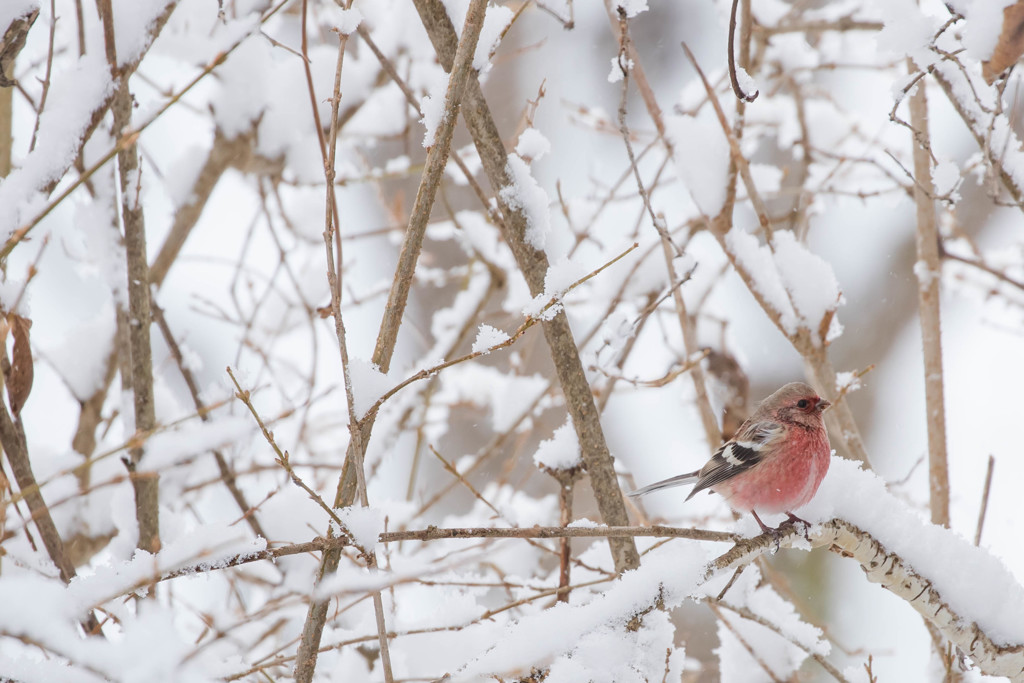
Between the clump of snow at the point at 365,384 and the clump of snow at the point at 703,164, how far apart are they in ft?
5.76

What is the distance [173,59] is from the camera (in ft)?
11.9

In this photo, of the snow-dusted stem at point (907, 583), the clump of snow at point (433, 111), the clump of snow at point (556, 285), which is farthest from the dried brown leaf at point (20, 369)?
the snow-dusted stem at point (907, 583)

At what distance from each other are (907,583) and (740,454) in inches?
39.1

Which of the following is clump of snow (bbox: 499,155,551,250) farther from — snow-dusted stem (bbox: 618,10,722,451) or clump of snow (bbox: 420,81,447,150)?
snow-dusted stem (bbox: 618,10,722,451)

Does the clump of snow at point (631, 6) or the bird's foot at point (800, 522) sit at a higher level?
the clump of snow at point (631, 6)

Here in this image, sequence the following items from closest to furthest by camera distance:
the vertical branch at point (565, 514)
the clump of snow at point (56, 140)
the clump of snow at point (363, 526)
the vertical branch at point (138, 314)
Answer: the clump of snow at point (363, 526), the clump of snow at point (56, 140), the vertical branch at point (565, 514), the vertical branch at point (138, 314)

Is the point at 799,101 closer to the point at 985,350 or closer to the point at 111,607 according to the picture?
the point at 985,350

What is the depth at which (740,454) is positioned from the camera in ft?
9.83

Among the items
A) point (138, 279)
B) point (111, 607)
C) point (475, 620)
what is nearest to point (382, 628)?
point (475, 620)

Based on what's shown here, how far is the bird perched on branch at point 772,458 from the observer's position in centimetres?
264

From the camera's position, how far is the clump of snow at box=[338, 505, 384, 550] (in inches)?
59.2

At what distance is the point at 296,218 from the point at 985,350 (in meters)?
4.54

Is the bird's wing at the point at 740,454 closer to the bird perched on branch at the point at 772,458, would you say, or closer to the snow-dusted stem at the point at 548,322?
the bird perched on branch at the point at 772,458

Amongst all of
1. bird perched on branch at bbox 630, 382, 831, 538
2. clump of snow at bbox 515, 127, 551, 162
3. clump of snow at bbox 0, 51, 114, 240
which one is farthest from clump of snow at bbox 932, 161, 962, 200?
clump of snow at bbox 0, 51, 114, 240
